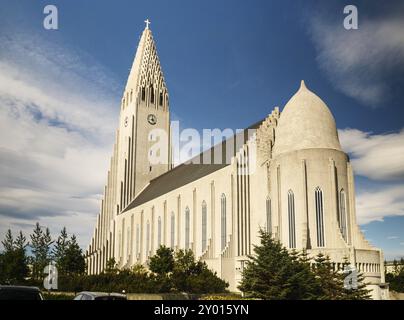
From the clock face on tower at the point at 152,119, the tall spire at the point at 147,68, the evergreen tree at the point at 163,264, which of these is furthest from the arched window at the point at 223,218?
the tall spire at the point at 147,68

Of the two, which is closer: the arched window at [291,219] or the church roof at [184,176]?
the arched window at [291,219]

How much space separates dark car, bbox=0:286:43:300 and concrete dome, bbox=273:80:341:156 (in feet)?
111

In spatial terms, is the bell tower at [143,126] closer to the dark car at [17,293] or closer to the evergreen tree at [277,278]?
the evergreen tree at [277,278]

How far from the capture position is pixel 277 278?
25766mm

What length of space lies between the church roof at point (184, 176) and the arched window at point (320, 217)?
39.1 ft

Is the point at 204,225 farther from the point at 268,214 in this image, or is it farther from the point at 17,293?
the point at 17,293

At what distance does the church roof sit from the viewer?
5469cm

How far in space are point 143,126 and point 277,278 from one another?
64.3 metres

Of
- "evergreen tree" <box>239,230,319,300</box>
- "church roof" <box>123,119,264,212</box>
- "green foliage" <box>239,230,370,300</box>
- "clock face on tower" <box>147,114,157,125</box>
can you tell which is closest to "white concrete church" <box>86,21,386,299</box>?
"church roof" <box>123,119,264,212</box>

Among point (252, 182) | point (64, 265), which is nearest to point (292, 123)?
point (252, 182)

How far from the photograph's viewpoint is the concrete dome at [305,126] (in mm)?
44281

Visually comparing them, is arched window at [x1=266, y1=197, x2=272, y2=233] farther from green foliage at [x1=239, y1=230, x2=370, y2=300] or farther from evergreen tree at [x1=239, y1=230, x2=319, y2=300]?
evergreen tree at [x1=239, y1=230, x2=319, y2=300]

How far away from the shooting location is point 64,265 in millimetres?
59812
